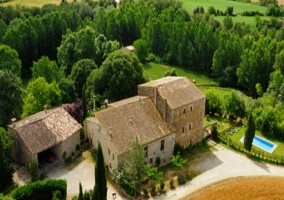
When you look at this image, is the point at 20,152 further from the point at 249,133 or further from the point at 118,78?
the point at 249,133

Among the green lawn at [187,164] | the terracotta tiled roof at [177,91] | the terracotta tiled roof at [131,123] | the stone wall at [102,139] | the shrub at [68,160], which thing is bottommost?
the green lawn at [187,164]

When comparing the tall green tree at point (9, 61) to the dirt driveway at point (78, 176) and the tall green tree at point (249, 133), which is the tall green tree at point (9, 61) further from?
the tall green tree at point (249, 133)

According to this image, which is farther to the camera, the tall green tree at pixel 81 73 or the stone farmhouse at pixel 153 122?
the tall green tree at pixel 81 73

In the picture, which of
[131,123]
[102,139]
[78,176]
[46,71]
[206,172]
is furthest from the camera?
[46,71]

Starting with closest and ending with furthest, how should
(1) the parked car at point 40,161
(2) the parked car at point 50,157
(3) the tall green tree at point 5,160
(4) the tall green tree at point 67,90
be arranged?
(3) the tall green tree at point 5,160, (1) the parked car at point 40,161, (2) the parked car at point 50,157, (4) the tall green tree at point 67,90

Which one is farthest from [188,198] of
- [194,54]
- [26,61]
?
[26,61]

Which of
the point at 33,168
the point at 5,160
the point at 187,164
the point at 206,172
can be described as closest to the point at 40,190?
the point at 33,168

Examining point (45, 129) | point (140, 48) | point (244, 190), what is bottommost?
point (244, 190)

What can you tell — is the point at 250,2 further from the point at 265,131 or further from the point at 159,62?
the point at 265,131

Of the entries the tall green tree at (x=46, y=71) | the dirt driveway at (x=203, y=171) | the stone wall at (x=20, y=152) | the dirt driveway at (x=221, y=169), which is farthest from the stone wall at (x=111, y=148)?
the tall green tree at (x=46, y=71)
